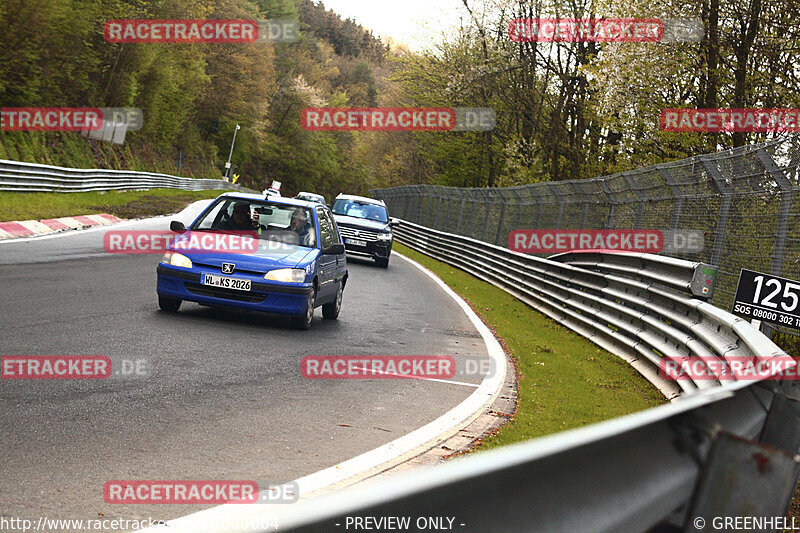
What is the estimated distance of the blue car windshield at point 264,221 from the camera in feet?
39.9

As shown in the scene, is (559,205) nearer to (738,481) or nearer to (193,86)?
(738,481)

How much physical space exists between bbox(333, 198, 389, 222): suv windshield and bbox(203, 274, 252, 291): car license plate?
15.7 meters

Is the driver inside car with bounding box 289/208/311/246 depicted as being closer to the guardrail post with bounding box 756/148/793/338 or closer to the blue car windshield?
the blue car windshield

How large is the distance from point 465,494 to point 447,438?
210 inches

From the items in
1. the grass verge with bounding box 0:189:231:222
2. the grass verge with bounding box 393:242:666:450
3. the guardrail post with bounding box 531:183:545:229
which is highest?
the guardrail post with bounding box 531:183:545:229

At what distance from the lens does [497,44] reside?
3931cm

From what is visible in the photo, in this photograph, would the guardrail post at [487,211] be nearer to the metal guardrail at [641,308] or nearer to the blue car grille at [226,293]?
the metal guardrail at [641,308]

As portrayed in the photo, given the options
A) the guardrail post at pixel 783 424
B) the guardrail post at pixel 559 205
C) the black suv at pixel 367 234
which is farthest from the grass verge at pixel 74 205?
the guardrail post at pixel 783 424

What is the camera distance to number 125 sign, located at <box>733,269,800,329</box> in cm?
575

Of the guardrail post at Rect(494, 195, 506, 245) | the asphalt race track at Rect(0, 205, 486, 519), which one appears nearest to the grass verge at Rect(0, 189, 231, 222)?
the asphalt race track at Rect(0, 205, 486, 519)

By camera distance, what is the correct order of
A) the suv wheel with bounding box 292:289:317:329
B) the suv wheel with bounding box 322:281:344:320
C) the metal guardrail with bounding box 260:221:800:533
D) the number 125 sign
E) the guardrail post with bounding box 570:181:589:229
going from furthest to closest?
the guardrail post with bounding box 570:181:589:229, the suv wheel with bounding box 322:281:344:320, the suv wheel with bounding box 292:289:317:329, the number 125 sign, the metal guardrail with bounding box 260:221:800:533

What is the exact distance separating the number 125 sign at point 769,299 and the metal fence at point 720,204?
216 centimetres

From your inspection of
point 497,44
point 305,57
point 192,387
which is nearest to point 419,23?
point 497,44

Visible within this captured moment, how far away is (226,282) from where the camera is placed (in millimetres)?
10984
